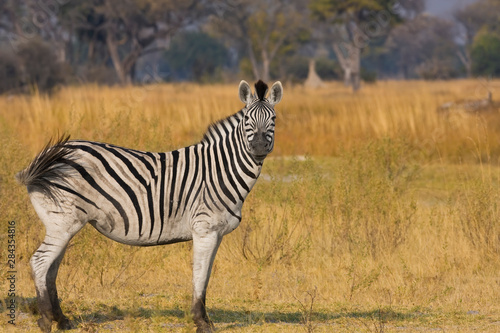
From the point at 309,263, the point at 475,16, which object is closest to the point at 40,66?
the point at 309,263

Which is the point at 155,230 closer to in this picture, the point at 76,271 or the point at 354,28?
the point at 76,271

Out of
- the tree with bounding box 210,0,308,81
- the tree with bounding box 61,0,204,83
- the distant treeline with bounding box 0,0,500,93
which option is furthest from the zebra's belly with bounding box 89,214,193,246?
the tree with bounding box 210,0,308,81

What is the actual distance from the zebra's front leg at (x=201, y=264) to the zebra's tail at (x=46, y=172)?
41.3 inches

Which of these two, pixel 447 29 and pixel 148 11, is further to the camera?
pixel 447 29

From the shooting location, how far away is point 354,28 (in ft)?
161

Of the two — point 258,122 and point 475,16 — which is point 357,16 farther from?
point 258,122

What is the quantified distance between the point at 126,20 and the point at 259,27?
9823 mm

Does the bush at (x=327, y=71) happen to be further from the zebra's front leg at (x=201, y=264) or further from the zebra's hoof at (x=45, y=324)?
the zebra's hoof at (x=45, y=324)

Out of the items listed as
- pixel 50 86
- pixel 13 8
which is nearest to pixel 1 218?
pixel 50 86

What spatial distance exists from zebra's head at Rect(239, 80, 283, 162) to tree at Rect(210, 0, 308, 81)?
151ft

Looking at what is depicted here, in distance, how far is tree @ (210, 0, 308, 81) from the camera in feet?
174

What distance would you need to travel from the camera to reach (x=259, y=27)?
2115 inches

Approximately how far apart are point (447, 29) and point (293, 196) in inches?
3581

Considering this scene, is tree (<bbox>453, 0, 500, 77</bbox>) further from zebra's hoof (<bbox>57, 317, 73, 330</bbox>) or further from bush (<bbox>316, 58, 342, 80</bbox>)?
zebra's hoof (<bbox>57, 317, 73, 330</bbox>)
